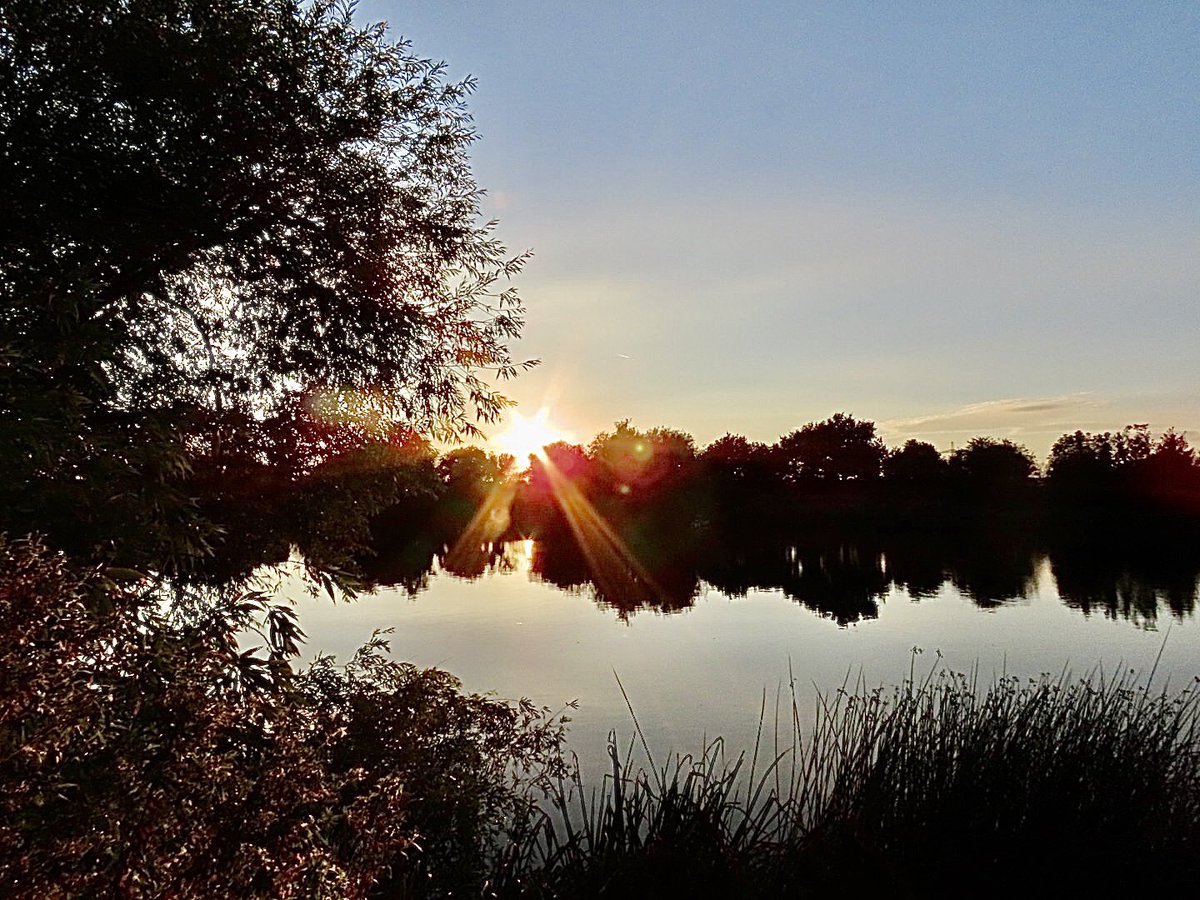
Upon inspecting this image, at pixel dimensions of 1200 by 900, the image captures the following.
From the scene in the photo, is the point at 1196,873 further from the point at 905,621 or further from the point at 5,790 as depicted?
the point at 905,621

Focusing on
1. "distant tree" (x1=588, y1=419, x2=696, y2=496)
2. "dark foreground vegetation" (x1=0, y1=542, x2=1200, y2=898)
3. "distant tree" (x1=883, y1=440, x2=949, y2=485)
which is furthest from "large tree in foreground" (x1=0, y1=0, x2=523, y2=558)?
"distant tree" (x1=883, y1=440, x2=949, y2=485)

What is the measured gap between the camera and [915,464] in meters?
95.9

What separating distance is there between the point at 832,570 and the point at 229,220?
133ft

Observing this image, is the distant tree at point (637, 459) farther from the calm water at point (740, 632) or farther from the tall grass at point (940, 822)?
the tall grass at point (940, 822)

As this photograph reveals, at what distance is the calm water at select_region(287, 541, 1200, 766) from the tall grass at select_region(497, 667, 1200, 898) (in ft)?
14.9

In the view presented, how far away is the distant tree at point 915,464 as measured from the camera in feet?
294

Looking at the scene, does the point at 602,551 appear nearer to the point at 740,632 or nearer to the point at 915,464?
the point at 740,632

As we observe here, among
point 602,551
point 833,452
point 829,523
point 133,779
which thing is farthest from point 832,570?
point 833,452

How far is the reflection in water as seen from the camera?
33.7m

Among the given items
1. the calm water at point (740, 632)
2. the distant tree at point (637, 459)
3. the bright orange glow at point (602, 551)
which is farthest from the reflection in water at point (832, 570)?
the distant tree at point (637, 459)

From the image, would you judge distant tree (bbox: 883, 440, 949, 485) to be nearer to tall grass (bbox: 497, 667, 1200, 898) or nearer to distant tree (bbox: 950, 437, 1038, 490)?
distant tree (bbox: 950, 437, 1038, 490)

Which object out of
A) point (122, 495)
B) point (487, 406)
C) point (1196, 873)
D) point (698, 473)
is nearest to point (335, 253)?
point (487, 406)

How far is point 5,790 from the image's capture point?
2.50 metres

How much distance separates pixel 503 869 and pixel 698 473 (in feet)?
243
